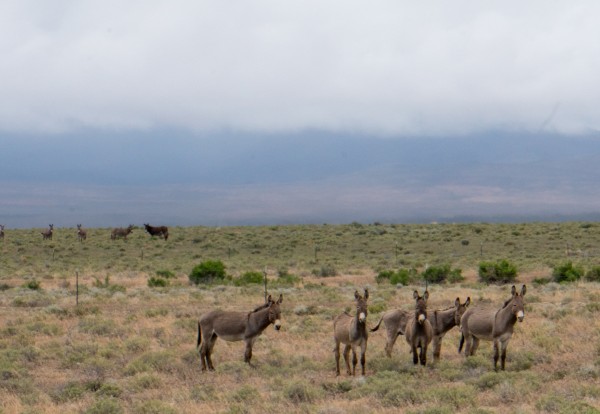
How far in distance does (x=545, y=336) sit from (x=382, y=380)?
5.81 meters

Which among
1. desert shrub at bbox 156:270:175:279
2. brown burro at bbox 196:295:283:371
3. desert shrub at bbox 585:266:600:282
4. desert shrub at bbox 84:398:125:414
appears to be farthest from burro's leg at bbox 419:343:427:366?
desert shrub at bbox 156:270:175:279

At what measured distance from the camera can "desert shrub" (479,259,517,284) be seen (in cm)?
3328

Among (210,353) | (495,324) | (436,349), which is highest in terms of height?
(495,324)

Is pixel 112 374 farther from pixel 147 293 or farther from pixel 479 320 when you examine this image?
pixel 147 293

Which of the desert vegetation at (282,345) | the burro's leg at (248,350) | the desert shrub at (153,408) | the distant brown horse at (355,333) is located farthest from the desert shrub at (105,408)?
the distant brown horse at (355,333)

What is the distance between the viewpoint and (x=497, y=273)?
110 feet

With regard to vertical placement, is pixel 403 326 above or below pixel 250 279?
above

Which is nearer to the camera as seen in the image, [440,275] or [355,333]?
[355,333]

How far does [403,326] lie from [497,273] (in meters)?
18.4

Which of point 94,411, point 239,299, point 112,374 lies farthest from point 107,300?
point 94,411

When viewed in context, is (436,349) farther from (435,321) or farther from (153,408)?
(153,408)

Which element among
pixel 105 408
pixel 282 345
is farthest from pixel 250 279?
pixel 105 408

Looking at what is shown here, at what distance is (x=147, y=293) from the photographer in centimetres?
2992

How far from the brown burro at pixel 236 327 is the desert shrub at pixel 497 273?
19.7 m
